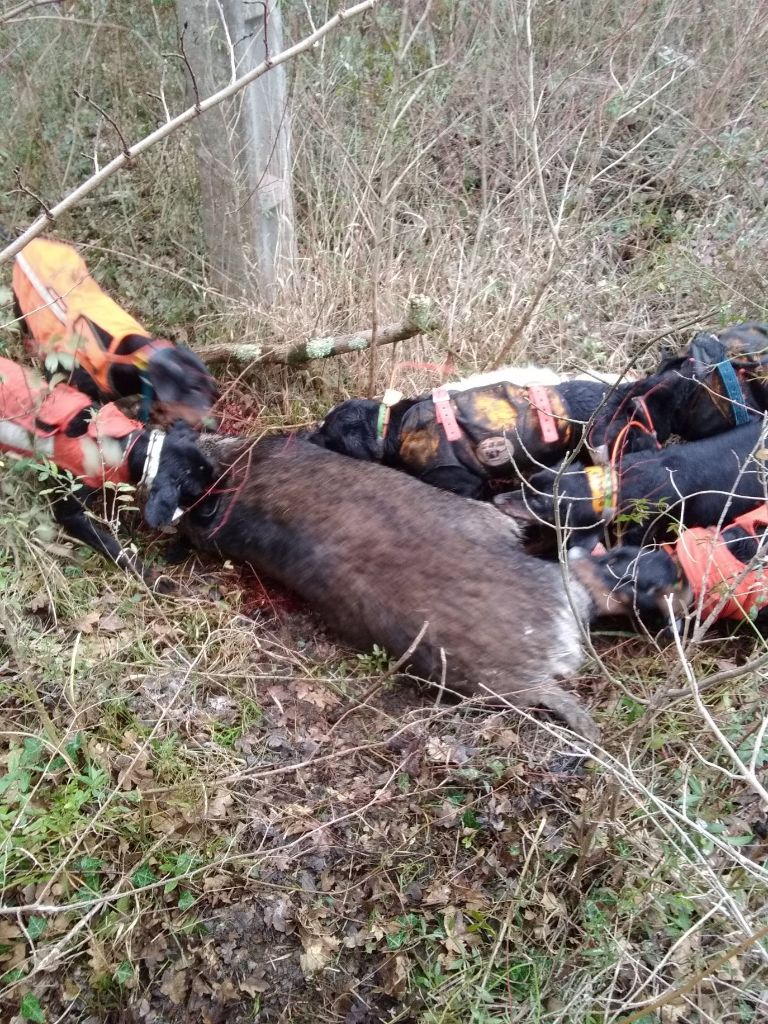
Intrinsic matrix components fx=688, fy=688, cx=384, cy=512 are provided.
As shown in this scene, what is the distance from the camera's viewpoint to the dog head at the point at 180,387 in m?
3.28

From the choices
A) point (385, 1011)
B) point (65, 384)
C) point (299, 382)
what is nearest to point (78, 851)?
point (385, 1011)

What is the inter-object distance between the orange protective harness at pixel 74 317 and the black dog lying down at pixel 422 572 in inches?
31.4

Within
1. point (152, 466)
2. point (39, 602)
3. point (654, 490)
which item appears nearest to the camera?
point (39, 602)

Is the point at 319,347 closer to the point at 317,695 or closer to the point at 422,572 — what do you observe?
the point at 422,572

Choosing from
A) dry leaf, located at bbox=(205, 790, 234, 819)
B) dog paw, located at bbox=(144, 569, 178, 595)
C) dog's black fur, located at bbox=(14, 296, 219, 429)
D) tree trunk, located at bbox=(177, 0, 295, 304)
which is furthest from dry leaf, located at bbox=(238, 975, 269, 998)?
tree trunk, located at bbox=(177, 0, 295, 304)

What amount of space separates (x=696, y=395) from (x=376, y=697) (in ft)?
6.67

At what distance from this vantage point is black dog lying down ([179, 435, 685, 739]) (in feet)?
8.54

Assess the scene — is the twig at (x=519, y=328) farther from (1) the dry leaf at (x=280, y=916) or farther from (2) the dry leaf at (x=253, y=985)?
(2) the dry leaf at (x=253, y=985)

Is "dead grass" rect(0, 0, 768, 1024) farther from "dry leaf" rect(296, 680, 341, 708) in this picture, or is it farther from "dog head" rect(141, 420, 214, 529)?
"dog head" rect(141, 420, 214, 529)

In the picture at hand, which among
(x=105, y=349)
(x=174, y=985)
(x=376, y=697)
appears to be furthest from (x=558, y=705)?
(x=105, y=349)

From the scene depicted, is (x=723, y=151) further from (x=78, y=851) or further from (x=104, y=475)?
(x=78, y=851)

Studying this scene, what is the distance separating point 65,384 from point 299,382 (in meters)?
1.24

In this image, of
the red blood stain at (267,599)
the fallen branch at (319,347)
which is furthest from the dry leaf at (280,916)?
the fallen branch at (319,347)

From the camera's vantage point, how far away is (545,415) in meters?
3.19
